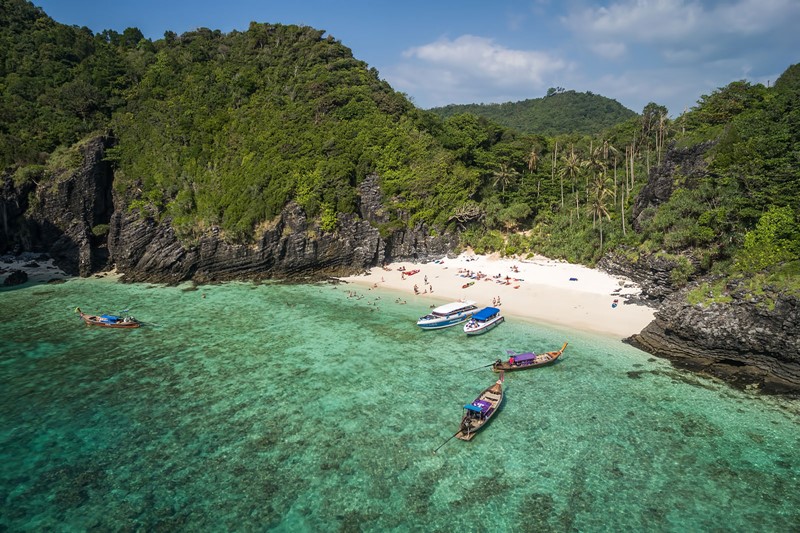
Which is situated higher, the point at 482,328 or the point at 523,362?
the point at 482,328

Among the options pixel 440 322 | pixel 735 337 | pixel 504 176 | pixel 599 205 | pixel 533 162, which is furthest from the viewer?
pixel 533 162

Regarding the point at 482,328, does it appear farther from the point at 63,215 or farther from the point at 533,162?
the point at 63,215

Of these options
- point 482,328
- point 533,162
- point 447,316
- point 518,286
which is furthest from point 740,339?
point 533,162

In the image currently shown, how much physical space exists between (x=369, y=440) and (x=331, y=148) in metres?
52.6

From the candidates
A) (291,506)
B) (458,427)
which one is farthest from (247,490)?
(458,427)

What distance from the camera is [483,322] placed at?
35.4 meters

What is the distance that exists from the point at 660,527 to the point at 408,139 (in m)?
60.5

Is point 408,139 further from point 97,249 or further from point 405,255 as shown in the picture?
point 97,249

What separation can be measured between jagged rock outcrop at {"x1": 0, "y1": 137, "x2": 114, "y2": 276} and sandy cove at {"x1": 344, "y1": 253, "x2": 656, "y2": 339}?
132 feet

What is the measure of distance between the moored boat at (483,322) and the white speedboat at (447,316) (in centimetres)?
147

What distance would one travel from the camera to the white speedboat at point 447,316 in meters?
36.2

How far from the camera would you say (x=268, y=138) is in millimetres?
65812

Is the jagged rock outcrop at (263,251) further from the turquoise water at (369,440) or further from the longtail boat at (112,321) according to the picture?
the turquoise water at (369,440)

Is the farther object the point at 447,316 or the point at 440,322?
the point at 447,316
